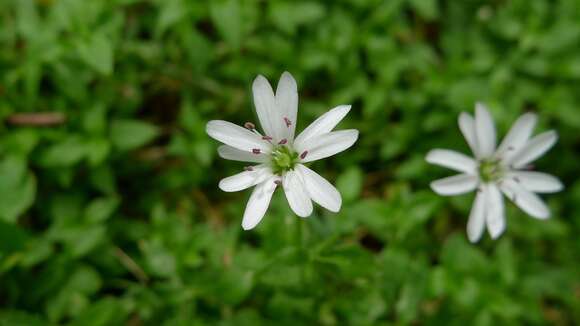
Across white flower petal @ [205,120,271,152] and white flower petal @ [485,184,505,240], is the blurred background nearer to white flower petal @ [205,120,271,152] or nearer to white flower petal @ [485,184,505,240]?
white flower petal @ [485,184,505,240]

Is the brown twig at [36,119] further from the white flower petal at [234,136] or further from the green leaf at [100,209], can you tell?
the white flower petal at [234,136]

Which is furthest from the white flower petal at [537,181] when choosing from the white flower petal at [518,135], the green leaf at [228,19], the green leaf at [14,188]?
the green leaf at [14,188]

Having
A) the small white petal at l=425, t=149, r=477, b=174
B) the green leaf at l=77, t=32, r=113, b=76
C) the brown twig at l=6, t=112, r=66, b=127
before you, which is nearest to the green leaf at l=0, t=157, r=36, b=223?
the brown twig at l=6, t=112, r=66, b=127

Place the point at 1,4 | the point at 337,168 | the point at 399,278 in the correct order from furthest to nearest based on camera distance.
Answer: the point at 337,168
the point at 1,4
the point at 399,278

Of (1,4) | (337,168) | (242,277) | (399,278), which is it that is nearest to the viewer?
(242,277)

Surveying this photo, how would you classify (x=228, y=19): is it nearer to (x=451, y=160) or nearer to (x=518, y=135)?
(x=451, y=160)

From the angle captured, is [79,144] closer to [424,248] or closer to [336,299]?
[336,299]

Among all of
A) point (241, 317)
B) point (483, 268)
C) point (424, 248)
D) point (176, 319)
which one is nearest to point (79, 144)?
point (176, 319)
